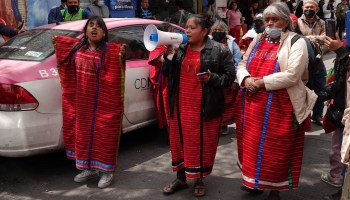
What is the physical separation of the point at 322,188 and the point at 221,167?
108 centimetres

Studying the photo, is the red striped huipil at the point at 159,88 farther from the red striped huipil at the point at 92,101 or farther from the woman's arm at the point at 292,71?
the woman's arm at the point at 292,71

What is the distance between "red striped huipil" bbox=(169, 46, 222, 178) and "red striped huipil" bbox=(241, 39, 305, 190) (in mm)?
328

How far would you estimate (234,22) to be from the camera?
46.3ft

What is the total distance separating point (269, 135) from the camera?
349cm

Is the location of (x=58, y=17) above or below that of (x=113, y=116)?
above

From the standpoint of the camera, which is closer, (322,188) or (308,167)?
(322,188)

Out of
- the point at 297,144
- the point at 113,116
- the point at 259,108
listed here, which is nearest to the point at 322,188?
the point at 297,144

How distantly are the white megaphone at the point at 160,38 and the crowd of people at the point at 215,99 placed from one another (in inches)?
3.7

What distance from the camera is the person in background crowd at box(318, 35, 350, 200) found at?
3.49 metres

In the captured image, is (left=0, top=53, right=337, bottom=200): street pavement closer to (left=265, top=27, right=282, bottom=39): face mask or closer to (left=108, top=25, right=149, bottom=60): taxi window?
(left=108, top=25, right=149, bottom=60): taxi window

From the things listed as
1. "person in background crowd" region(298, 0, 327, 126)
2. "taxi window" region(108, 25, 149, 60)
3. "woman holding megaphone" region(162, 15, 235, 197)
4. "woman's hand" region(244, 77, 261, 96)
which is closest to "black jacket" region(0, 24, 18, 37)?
"taxi window" region(108, 25, 149, 60)

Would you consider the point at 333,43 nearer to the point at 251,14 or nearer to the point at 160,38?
the point at 160,38

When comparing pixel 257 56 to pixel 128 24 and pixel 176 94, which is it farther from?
pixel 128 24

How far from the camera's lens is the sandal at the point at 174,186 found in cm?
402
